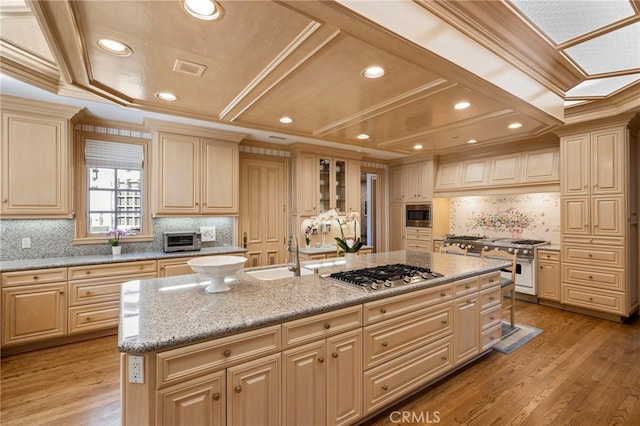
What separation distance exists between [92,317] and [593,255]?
601cm

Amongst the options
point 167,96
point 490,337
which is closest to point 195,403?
point 167,96

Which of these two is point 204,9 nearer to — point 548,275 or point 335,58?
point 335,58

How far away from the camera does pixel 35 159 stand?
3.01m

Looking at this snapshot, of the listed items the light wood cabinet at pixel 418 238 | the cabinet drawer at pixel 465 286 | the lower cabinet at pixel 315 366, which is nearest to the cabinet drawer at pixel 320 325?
the lower cabinet at pixel 315 366

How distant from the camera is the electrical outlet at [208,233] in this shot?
421cm

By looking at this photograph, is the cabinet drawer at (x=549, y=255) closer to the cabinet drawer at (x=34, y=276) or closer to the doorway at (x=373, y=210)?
the doorway at (x=373, y=210)

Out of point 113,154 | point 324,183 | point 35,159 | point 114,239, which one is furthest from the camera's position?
point 324,183

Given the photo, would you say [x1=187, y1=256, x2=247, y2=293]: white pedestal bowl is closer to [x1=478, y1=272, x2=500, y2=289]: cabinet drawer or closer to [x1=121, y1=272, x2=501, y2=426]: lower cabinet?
[x1=121, y1=272, x2=501, y2=426]: lower cabinet

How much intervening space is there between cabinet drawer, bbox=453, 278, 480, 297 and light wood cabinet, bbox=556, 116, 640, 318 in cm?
242

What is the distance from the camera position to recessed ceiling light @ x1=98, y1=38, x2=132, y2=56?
1762 mm

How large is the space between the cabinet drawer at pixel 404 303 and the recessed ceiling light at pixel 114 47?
219 cm

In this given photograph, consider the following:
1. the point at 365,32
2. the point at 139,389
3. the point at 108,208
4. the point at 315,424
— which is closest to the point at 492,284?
the point at 315,424

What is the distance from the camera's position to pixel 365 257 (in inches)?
131

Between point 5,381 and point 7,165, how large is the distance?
1950 mm
